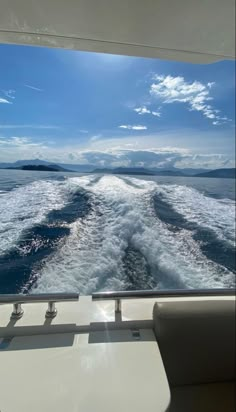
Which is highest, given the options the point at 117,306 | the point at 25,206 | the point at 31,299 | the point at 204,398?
the point at 25,206

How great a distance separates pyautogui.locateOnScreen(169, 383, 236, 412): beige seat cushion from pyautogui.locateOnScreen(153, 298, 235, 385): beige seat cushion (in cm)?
3

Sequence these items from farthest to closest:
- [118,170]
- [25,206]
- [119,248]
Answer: [118,170] < [119,248] < [25,206]

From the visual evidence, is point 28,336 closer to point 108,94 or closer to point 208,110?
point 108,94

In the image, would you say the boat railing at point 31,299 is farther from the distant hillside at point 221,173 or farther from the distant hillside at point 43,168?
the distant hillside at point 221,173

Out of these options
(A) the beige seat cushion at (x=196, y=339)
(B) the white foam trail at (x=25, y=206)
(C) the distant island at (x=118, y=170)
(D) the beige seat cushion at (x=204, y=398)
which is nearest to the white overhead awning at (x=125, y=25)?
(C) the distant island at (x=118, y=170)

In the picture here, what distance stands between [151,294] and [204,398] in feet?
1.46

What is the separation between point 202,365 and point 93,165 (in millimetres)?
1147

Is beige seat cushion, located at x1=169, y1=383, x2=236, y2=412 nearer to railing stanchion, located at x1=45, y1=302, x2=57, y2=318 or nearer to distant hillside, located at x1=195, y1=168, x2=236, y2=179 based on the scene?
railing stanchion, located at x1=45, y1=302, x2=57, y2=318

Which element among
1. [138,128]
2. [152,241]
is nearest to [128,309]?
[152,241]

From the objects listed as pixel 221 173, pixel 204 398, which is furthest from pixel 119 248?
pixel 221 173

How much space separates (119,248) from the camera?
1.33 m

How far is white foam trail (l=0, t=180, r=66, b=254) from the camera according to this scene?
3.49ft

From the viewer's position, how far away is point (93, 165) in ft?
4.57

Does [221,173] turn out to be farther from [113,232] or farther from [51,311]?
[51,311]
